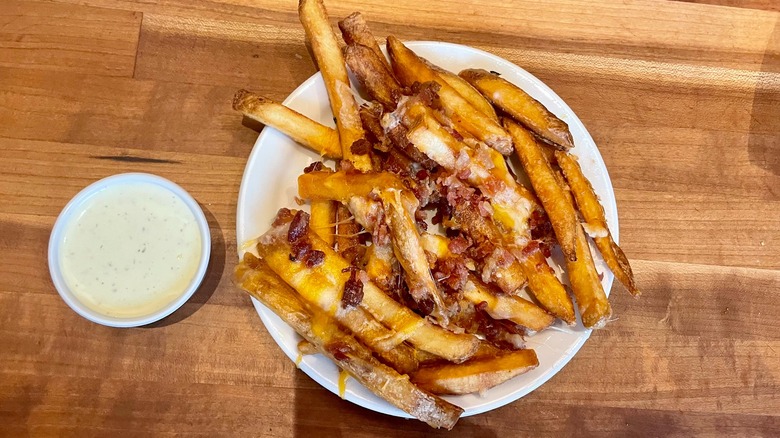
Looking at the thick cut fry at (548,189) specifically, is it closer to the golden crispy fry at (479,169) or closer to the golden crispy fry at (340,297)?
the golden crispy fry at (479,169)

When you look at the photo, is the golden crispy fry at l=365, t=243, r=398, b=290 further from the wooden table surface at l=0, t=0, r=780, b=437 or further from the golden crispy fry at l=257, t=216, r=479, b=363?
the wooden table surface at l=0, t=0, r=780, b=437

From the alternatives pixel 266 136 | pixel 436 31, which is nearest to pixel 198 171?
pixel 266 136

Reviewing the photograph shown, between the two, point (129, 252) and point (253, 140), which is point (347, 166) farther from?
point (129, 252)

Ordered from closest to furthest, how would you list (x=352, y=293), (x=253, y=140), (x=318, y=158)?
(x=352, y=293) → (x=318, y=158) → (x=253, y=140)

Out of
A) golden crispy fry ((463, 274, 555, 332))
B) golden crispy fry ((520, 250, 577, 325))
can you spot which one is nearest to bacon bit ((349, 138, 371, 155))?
golden crispy fry ((463, 274, 555, 332))

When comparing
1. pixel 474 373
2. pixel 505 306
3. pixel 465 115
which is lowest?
pixel 474 373

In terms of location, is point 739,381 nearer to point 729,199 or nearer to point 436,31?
point 729,199

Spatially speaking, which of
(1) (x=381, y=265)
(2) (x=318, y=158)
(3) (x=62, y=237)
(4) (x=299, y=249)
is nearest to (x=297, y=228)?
(4) (x=299, y=249)
